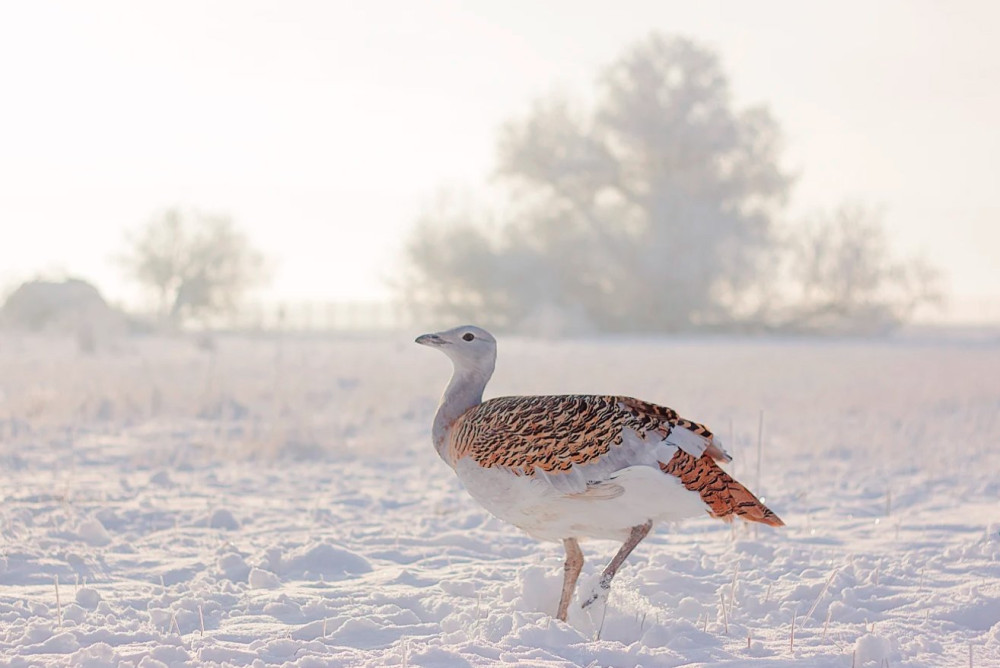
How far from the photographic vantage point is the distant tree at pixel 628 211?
36.1 m

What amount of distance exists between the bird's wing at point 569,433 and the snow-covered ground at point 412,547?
2.41 ft

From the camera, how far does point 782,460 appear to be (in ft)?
32.5

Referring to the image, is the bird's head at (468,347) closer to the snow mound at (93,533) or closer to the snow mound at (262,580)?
the snow mound at (262,580)

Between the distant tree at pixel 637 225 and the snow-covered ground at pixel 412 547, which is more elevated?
the distant tree at pixel 637 225

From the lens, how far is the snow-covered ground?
4.51 metres

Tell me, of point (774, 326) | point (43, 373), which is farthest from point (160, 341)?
point (774, 326)

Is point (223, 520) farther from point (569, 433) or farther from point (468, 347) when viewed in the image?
point (569, 433)

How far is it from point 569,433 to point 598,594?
0.78 metres

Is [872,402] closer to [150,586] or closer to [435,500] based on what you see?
[435,500]

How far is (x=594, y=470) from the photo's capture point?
14.8 feet

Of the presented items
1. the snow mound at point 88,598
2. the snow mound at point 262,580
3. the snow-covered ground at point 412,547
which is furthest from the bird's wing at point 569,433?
the snow mound at point 88,598

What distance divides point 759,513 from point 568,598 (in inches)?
39.6

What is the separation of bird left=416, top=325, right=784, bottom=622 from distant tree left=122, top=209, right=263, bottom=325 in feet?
141

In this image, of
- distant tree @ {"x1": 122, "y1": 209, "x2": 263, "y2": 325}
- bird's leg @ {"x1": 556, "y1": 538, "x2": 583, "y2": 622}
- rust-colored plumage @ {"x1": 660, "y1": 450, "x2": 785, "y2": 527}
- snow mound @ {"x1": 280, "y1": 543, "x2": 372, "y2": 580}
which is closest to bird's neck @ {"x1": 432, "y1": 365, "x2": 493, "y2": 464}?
bird's leg @ {"x1": 556, "y1": 538, "x2": 583, "y2": 622}
